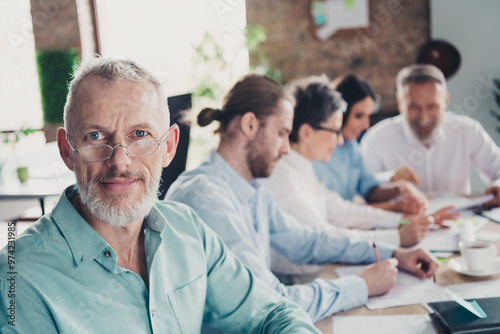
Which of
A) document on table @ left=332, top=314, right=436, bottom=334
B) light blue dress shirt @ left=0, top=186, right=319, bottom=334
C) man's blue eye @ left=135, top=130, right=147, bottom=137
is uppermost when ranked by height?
man's blue eye @ left=135, top=130, right=147, bottom=137

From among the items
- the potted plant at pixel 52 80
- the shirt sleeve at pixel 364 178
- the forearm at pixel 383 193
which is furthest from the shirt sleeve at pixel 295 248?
the potted plant at pixel 52 80

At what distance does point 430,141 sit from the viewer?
9.51 ft

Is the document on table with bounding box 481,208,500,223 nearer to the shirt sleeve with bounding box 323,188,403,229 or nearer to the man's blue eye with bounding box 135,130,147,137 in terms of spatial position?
the shirt sleeve with bounding box 323,188,403,229

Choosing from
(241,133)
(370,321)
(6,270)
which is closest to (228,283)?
(370,321)

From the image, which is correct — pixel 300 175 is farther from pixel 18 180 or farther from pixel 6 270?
pixel 18 180

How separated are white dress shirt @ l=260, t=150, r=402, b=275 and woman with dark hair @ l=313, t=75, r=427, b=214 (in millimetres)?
418

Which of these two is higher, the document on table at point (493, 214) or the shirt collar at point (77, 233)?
the shirt collar at point (77, 233)

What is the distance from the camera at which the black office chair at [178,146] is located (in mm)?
1788

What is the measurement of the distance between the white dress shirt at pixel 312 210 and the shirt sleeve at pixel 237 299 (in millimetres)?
509

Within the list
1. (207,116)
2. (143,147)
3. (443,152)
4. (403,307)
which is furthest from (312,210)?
(443,152)

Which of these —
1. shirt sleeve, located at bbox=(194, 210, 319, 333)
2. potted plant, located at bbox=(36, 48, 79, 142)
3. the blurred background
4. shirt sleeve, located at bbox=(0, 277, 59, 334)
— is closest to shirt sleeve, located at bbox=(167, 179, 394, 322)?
shirt sleeve, located at bbox=(194, 210, 319, 333)

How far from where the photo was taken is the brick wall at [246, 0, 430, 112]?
4.50 metres

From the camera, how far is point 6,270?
78cm

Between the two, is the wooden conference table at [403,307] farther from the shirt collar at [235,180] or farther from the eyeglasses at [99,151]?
the eyeglasses at [99,151]
